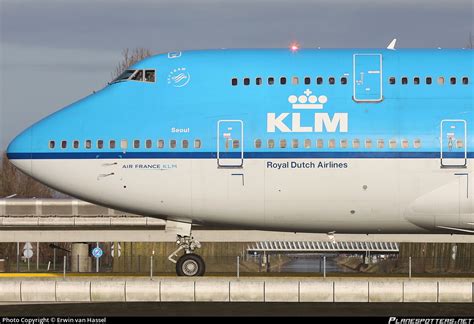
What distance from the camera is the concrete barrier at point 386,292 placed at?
102 feet

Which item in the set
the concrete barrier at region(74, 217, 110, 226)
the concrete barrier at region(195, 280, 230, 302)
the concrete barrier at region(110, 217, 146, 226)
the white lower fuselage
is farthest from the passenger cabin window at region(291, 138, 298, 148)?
the concrete barrier at region(74, 217, 110, 226)

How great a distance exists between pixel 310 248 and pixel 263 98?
58.9m

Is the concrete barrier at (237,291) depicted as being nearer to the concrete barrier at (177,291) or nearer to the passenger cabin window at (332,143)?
the concrete barrier at (177,291)

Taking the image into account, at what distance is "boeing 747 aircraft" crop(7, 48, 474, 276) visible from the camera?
34312mm

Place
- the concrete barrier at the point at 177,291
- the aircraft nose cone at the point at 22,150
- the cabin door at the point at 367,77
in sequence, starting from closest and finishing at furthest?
1. the concrete barrier at the point at 177,291
2. the cabin door at the point at 367,77
3. the aircraft nose cone at the point at 22,150

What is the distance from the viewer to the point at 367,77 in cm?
3469

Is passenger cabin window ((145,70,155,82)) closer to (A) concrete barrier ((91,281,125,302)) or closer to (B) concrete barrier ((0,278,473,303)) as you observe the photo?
(B) concrete barrier ((0,278,473,303))

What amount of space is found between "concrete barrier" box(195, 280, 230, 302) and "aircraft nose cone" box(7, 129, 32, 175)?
7395 mm

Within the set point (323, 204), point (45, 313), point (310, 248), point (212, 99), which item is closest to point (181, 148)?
point (212, 99)

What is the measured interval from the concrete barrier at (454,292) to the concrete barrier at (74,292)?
946 centimetres

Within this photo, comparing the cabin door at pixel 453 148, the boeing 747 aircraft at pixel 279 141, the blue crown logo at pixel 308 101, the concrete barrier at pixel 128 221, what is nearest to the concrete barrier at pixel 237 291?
the boeing 747 aircraft at pixel 279 141

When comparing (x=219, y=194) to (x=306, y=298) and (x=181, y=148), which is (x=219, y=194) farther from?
(x=306, y=298)

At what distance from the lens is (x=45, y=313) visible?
2598 cm

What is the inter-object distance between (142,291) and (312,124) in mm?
7361
